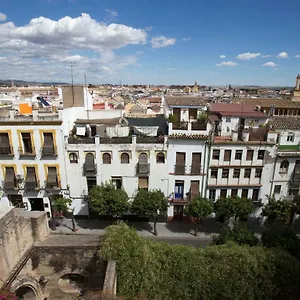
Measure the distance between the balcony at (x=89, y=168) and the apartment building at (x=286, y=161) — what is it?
18970 millimetres

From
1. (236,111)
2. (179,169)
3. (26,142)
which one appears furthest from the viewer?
(236,111)

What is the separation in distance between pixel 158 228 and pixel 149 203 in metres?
4.49

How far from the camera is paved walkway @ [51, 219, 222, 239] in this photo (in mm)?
26156

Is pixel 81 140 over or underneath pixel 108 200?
over

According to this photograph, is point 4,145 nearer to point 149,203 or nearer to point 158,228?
point 149,203

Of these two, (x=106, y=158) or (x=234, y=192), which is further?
(x=234, y=192)

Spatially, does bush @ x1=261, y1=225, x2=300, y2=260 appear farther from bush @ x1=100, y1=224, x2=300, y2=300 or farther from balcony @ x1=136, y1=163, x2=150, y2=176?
balcony @ x1=136, y1=163, x2=150, y2=176

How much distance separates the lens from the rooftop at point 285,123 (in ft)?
88.4

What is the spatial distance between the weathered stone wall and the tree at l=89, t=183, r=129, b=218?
754cm

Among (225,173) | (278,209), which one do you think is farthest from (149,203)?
(278,209)

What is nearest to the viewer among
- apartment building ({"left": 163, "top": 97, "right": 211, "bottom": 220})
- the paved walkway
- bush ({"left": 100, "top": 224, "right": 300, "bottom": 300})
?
bush ({"left": 100, "top": 224, "right": 300, "bottom": 300})

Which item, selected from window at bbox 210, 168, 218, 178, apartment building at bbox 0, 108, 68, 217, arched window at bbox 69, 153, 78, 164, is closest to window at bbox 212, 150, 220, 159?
window at bbox 210, 168, 218, 178

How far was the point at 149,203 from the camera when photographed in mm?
24359

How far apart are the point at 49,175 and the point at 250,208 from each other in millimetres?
21234
